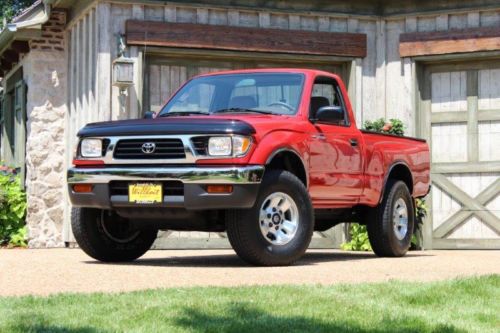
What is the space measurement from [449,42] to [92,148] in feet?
24.0

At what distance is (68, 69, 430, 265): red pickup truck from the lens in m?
9.28

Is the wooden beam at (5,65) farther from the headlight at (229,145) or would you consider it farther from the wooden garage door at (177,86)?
the headlight at (229,145)

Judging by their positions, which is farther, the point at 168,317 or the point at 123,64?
the point at 123,64

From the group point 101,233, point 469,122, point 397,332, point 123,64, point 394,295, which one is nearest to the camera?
point 397,332

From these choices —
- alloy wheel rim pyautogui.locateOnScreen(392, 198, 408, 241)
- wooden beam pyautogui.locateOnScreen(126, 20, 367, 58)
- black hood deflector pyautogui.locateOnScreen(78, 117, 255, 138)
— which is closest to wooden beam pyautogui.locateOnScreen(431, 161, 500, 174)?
wooden beam pyautogui.locateOnScreen(126, 20, 367, 58)

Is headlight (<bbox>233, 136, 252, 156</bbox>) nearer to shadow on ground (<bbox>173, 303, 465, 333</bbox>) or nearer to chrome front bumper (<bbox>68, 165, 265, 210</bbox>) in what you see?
chrome front bumper (<bbox>68, 165, 265, 210</bbox>)

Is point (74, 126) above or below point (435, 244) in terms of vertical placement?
above

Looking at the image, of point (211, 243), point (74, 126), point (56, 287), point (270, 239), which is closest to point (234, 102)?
point (270, 239)

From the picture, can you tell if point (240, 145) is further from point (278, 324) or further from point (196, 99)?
point (278, 324)

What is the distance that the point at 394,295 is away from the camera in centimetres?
715

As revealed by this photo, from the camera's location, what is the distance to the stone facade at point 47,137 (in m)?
16.1

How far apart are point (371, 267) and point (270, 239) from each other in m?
1.00

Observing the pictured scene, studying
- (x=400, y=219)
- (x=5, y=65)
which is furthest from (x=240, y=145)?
(x=5, y=65)

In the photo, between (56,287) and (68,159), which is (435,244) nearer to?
(68,159)
